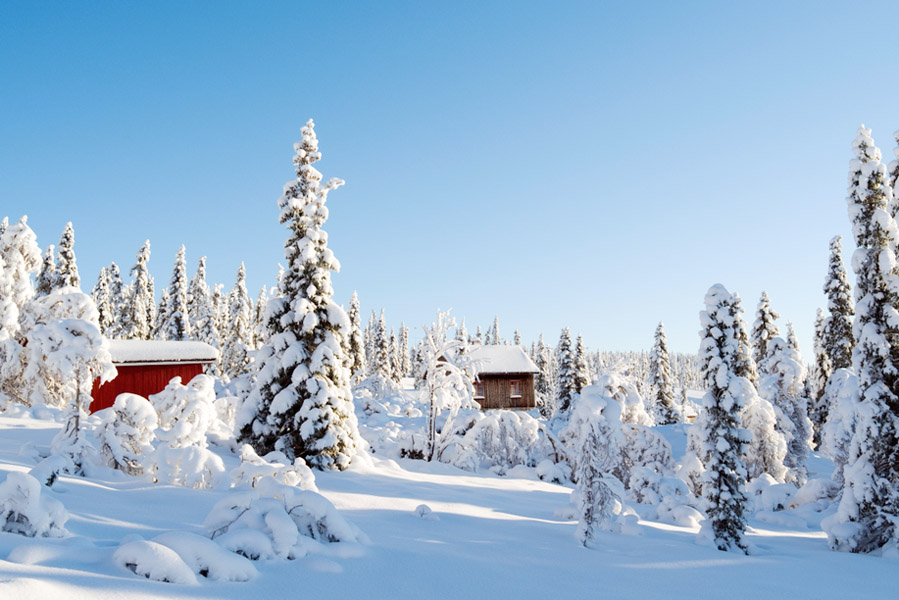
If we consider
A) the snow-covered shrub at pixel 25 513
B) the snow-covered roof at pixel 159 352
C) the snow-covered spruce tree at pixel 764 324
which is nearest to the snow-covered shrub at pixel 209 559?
the snow-covered shrub at pixel 25 513

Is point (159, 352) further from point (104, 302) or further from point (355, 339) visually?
point (355, 339)

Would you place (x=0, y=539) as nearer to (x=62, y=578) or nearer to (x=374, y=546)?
(x=62, y=578)

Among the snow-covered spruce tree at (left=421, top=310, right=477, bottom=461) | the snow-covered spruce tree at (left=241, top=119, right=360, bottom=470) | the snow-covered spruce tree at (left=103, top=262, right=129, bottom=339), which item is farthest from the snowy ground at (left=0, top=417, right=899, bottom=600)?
the snow-covered spruce tree at (left=103, top=262, right=129, bottom=339)

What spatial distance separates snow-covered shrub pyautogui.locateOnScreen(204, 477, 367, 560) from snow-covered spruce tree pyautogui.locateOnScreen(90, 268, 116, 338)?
49488mm

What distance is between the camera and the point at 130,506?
776 cm

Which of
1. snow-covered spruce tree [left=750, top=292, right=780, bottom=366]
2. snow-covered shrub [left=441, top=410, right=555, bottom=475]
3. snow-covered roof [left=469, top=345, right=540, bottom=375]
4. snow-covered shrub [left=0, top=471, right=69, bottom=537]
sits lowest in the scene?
snow-covered shrub [left=441, top=410, right=555, bottom=475]

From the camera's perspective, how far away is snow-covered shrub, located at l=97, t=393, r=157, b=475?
1091cm

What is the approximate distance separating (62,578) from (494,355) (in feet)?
162

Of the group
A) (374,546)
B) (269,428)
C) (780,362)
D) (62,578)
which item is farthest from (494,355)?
(62,578)

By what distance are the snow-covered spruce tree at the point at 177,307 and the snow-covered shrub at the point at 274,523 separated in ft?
153

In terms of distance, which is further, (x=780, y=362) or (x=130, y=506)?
(x=780, y=362)

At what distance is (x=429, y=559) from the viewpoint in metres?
6.95

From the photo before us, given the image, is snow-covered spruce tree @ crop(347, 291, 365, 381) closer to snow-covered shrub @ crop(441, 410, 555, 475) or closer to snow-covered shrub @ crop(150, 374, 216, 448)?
snow-covered shrub @ crop(441, 410, 555, 475)

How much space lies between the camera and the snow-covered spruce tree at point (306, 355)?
1619cm
